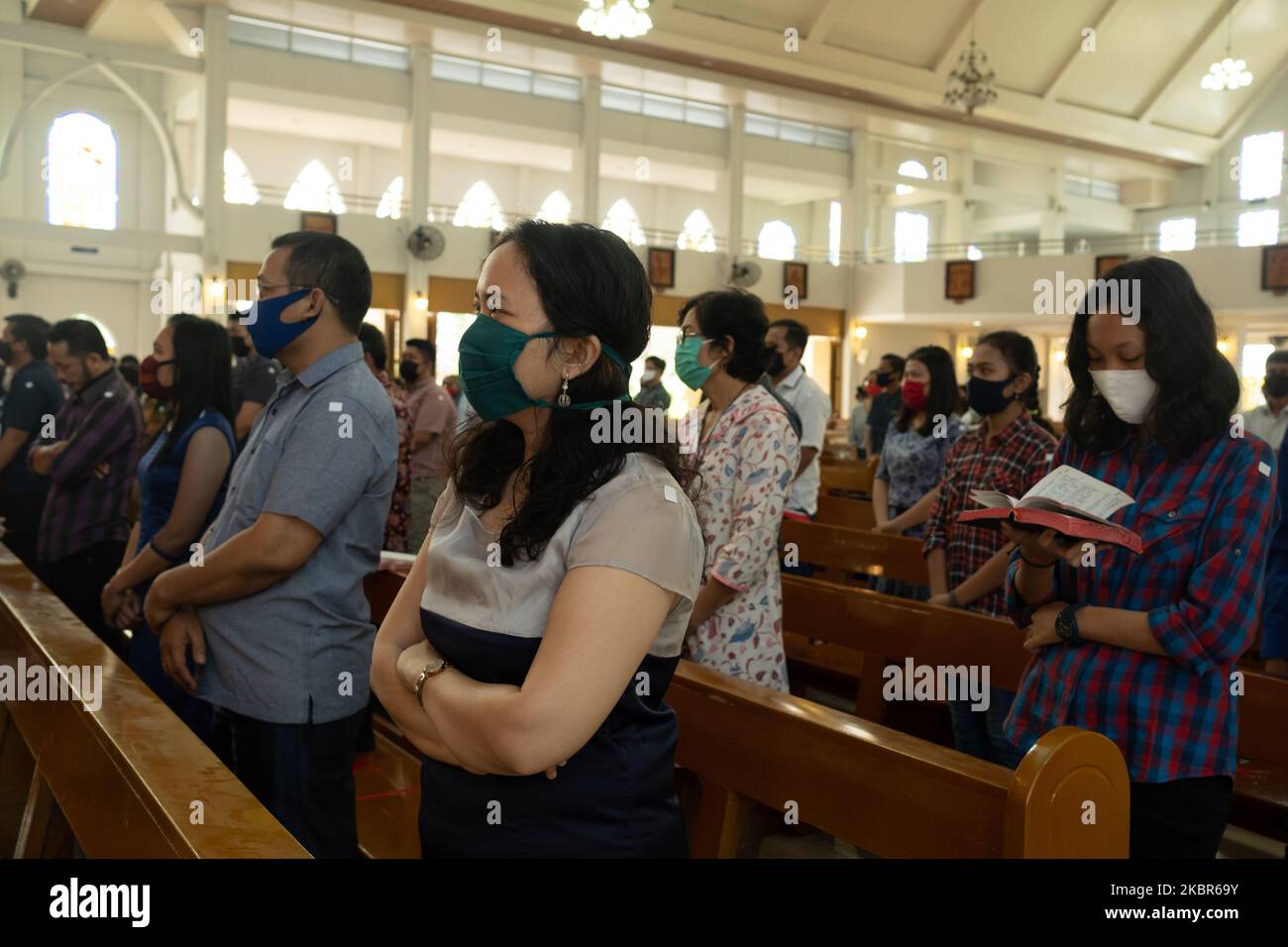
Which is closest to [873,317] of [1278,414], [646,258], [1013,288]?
[1013,288]

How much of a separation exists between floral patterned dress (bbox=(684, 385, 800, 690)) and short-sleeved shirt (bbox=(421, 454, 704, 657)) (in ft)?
3.44

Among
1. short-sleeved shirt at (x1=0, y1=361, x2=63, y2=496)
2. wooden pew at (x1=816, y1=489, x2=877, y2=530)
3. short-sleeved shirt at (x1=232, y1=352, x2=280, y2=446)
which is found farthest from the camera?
wooden pew at (x1=816, y1=489, x2=877, y2=530)

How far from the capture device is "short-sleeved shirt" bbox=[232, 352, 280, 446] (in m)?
4.36

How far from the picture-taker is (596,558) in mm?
1250

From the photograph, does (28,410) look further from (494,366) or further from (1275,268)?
(1275,268)

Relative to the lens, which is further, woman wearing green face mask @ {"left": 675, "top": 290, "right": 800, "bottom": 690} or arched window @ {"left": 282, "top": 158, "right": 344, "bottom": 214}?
arched window @ {"left": 282, "top": 158, "right": 344, "bottom": 214}

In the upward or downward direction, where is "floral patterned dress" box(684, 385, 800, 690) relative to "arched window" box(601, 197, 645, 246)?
downward

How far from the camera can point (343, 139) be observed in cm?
2134

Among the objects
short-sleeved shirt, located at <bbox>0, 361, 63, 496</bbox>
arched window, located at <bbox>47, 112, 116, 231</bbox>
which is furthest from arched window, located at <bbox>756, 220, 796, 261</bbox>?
short-sleeved shirt, located at <bbox>0, 361, 63, 496</bbox>

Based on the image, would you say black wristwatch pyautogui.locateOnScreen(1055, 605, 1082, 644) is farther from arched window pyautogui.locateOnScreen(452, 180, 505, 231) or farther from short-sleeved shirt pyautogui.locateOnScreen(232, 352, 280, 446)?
arched window pyautogui.locateOnScreen(452, 180, 505, 231)

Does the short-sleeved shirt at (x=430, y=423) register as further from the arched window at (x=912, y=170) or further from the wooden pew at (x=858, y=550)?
the arched window at (x=912, y=170)

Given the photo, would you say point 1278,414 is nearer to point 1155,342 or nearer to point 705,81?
point 1155,342

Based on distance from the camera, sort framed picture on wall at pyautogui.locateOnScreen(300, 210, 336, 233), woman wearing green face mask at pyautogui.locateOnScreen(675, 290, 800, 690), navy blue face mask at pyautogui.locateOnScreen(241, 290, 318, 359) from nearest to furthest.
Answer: navy blue face mask at pyautogui.locateOnScreen(241, 290, 318, 359), woman wearing green face mask at pyautogui.locateOnScreen(675, 290, 800, 690), framed picture on wall at pyautogui.locateOnScreen(300, 210, 336, 233)
